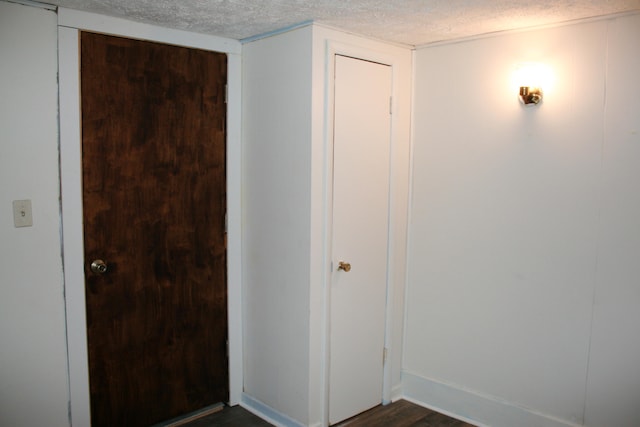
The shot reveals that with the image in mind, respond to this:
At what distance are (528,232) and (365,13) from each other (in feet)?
4.51

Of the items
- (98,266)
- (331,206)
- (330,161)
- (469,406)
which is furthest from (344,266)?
(98,266)

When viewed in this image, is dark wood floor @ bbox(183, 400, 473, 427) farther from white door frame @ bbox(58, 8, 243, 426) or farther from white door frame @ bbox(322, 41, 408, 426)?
white door frame @ bbox(58, 8, 243, 426)

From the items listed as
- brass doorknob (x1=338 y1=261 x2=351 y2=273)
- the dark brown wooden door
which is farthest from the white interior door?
the dark brown wooden door

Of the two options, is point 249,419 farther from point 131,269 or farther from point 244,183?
point 244,183

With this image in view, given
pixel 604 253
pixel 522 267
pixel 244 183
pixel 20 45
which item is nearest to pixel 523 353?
pixel 522 267

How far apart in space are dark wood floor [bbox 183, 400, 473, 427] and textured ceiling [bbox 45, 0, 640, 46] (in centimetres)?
215

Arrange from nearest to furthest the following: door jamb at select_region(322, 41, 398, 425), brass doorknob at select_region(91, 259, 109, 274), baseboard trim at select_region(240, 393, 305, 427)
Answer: brass doorknob at select_region(91, 259, 109, 274) < door jamb at select_region(322, 41, 398, 425) < baseboard trim at select_region(240, 393, 305, 427)

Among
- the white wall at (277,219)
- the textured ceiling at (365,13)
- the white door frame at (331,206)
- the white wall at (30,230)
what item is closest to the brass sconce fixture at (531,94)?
the textured ceiling at (365,13)

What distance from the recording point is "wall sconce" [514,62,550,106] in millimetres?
2570

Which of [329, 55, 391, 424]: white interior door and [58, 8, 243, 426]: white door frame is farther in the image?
[329, 55, 391, 424]: white interior door

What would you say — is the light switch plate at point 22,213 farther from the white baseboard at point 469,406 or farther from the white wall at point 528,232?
the white baseboard at point 469,406

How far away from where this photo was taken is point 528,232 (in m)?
2.69

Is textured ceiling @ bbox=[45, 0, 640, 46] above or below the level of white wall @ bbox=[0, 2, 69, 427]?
above

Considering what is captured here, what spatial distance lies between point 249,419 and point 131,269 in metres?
1.10
